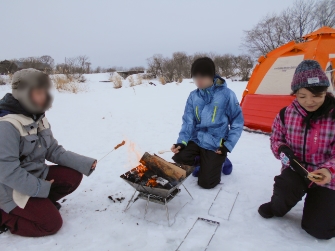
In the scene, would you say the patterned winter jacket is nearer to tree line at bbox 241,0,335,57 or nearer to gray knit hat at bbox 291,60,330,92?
gray knit hat at bbox 291,60,330,92

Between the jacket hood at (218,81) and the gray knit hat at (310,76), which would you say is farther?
the jacket hood at (218,81)

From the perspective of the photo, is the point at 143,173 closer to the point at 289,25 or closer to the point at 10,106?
the point at 10,106

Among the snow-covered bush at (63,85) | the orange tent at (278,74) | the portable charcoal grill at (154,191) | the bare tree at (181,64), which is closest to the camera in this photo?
the portable charcoal grill at (154,191)

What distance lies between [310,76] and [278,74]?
10.9 feet

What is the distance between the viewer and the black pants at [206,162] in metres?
2.83

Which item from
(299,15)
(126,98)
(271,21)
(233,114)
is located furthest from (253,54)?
(233,114)

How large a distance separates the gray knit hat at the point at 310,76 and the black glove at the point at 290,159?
A: 1.80 ft

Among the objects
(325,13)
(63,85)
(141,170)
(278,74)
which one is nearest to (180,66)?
(325,13)

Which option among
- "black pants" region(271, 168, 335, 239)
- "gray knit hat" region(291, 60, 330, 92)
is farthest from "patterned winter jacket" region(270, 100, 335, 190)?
"gray knit hat" region(291, 60, 330, 92)

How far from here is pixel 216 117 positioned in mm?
2955

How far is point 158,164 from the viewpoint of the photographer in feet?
8.21

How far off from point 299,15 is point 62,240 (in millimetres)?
25410

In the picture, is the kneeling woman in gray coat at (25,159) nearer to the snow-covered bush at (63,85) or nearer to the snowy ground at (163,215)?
the snowy ground at (163,215)

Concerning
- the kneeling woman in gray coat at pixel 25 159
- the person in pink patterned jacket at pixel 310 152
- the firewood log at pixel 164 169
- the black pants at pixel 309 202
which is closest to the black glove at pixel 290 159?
the person in pink patterned jacket at pixel 310 152
